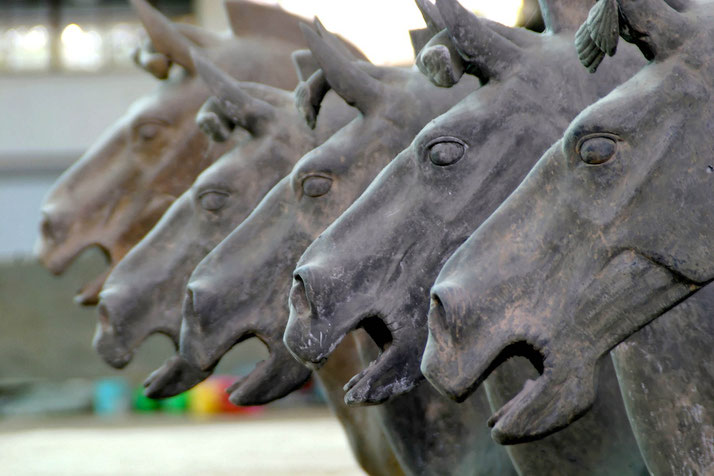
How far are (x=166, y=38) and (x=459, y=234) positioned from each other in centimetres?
271

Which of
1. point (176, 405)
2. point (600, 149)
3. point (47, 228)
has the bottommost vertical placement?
point (176, 405)

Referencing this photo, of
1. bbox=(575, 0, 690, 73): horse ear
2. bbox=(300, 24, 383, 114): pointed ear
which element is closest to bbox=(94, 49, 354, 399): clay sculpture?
bbox=(300, 24, 383, 114): pointed ear

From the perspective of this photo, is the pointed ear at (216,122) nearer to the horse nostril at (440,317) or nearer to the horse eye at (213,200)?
the horse eye at (213,200)

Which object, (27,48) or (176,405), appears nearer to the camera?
(176,405)

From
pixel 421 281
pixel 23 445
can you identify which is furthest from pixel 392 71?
pixel 23 445

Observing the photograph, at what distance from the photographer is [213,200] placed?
4.22 m

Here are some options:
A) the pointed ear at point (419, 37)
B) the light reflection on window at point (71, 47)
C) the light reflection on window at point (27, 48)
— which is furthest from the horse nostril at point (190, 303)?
the light reflection on window at point (27, 48)

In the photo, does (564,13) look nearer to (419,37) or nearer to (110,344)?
(419,37)

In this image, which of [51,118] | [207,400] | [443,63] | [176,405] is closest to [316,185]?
[443,63]

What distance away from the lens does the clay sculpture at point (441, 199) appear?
9.46ft

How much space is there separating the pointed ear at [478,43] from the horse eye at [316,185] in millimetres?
738

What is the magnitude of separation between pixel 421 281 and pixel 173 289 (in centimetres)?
166

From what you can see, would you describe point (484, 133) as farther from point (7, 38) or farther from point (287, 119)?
point (7, 38)

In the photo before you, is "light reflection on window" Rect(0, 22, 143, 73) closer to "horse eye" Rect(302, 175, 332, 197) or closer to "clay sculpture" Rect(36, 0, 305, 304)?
"clay sculpture" Rect(36, 0, 305, 304)
